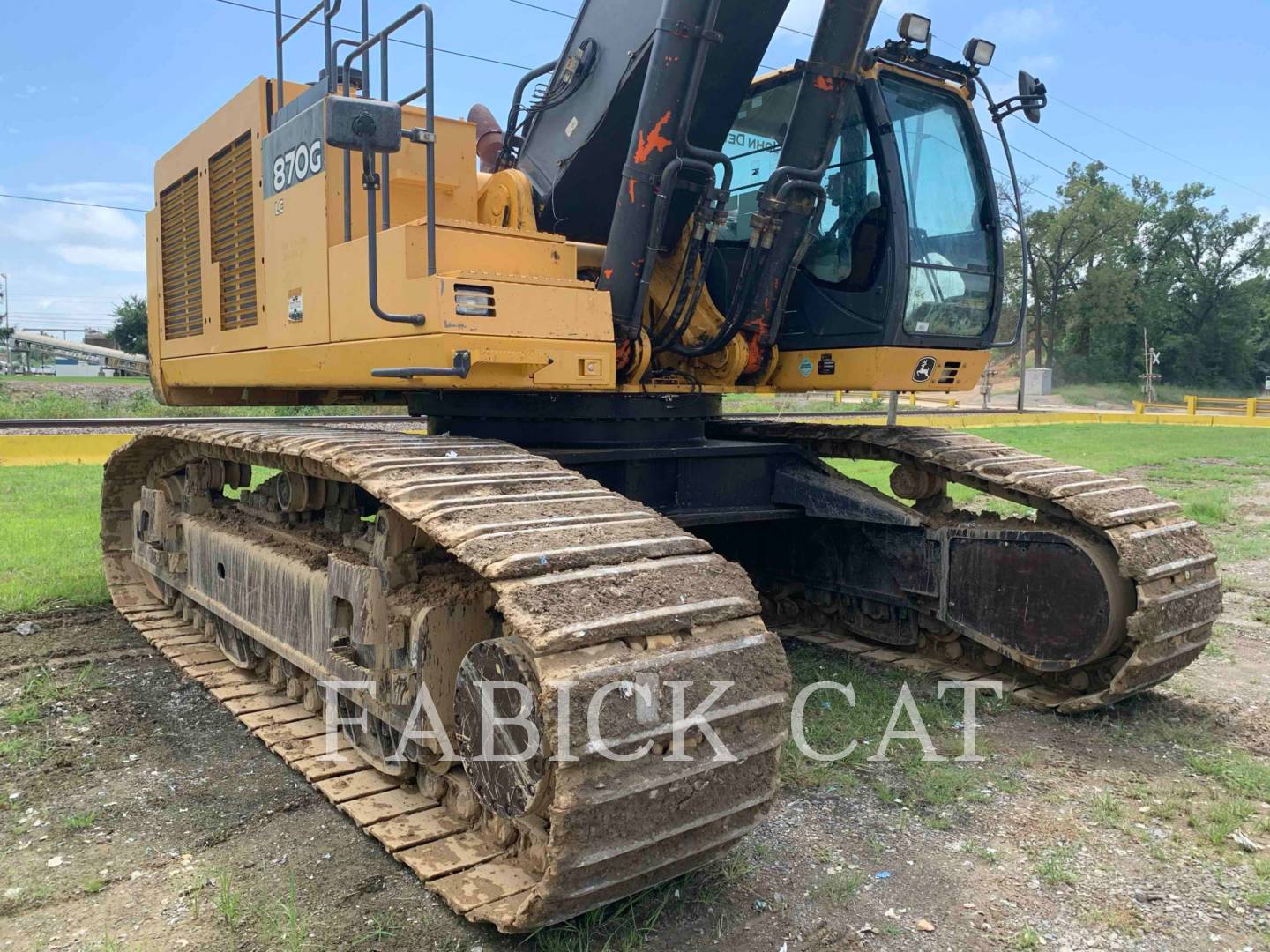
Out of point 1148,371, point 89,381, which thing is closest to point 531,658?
point 89,381

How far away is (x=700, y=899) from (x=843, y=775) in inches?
40.4

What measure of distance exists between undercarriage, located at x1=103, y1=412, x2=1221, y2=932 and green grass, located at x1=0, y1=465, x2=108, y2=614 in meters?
0.40

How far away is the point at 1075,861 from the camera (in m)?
3.27

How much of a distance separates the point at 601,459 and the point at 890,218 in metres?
1.70

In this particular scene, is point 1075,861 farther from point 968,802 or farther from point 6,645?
point 6,645

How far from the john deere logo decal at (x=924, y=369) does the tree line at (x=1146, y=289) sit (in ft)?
181

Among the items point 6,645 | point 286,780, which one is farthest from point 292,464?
point 6,645

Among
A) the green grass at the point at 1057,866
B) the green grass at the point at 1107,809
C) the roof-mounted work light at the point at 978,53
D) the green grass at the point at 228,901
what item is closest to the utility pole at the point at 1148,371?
the roof-mounted work light at the point at 978,53

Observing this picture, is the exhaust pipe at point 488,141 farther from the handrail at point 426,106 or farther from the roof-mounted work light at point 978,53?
the roof-mounted work light at point 978,53

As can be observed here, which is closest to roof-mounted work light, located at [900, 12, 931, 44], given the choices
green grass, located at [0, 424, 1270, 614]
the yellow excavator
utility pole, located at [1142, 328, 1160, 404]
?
the yellow excavator

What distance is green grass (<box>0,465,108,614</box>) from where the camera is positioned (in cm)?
646

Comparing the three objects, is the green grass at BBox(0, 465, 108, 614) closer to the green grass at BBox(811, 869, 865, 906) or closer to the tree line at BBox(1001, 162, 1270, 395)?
the green grass at BBox(811, 869, 865, 906)

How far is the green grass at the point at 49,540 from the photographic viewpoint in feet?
21.2

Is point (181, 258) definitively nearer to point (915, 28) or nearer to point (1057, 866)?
point (915, 28)
